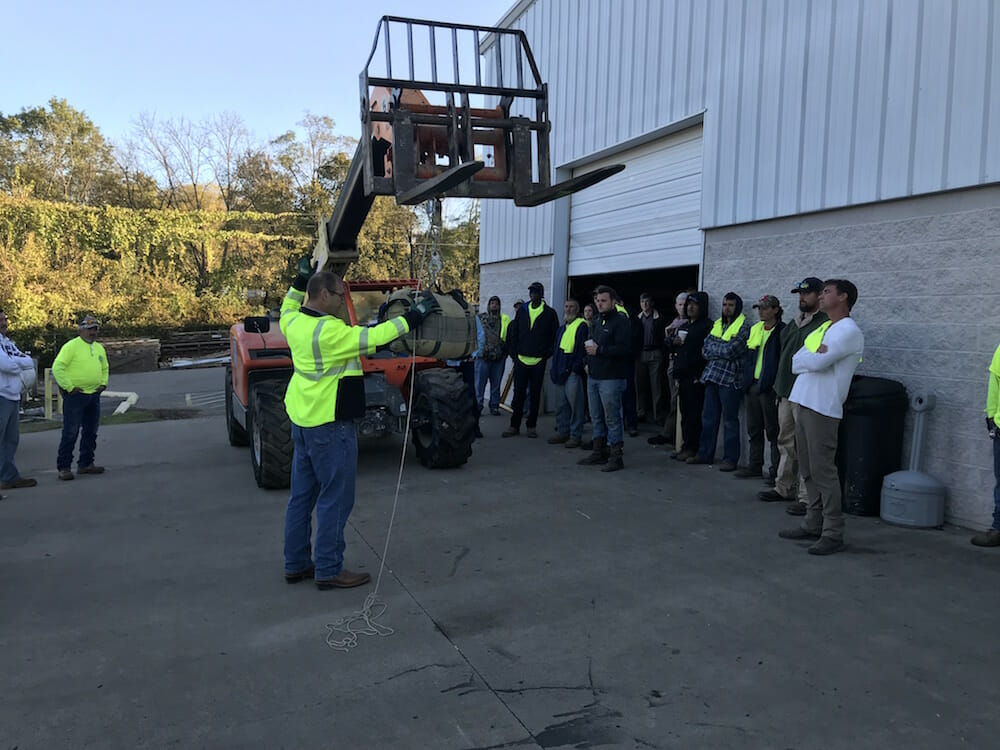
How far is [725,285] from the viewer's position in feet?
26.2

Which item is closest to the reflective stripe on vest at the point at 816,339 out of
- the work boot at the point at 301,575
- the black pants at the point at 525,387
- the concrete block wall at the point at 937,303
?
the concrete block wall at the point at 937,303

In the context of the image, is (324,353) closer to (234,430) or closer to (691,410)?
(691,410)

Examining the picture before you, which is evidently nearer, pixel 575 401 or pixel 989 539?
pixel 989 539

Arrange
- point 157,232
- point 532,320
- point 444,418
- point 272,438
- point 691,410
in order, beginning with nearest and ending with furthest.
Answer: point 272,438
point 444,418
point 691,410
point 532,320
point 157,232

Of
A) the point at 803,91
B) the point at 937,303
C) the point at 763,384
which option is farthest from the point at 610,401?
the point at 803,91

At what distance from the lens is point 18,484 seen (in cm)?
711

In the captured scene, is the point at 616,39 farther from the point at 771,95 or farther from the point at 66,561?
the point at 66,561

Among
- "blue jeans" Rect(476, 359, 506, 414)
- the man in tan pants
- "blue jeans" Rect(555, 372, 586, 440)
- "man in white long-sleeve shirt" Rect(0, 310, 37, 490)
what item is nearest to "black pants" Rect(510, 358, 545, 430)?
"blue jeans" Rect(555, 372, 586, 440)

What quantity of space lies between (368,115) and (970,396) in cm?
518

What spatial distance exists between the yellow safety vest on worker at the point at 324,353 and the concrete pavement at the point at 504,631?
1137 millimetres

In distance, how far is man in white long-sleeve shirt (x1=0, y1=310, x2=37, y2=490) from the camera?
22.2 feet

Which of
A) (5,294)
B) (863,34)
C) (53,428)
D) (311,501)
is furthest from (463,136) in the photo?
(5,294)

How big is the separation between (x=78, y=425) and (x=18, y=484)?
30.6 inches

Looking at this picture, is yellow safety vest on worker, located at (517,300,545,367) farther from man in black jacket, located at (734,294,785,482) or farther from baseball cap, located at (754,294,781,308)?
baseball cap, located at (754,294,781,308)
